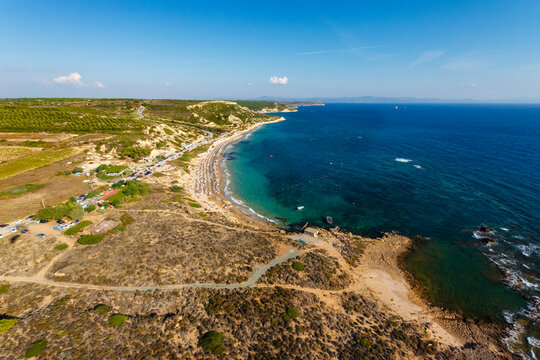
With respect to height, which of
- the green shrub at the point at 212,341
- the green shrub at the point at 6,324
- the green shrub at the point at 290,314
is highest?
the green shrub at the point at 6,324

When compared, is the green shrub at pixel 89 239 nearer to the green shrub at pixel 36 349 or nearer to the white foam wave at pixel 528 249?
the green shrub at pixel 36 349

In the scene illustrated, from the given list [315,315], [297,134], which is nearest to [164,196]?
[315,315]

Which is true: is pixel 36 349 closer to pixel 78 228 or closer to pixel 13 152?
pixel 78 228

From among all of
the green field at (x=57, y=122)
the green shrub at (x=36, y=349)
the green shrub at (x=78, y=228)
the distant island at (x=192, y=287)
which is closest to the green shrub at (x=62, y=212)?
the distant island at (x=192, y=287)

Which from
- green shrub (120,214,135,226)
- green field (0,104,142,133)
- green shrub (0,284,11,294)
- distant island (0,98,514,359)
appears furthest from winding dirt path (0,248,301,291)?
green field (0,104,142,133)

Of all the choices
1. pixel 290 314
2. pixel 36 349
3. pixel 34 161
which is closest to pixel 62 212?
pixel 36 349

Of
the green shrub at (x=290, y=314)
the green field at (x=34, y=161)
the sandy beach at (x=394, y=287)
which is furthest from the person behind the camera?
the green field at (x=34, y=161)

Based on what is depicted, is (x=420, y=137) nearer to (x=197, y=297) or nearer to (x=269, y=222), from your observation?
(x=269, y=222)

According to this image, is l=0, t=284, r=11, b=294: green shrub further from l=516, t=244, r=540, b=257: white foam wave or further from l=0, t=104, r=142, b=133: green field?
l=0, t=104, r=142, b=133: green field
